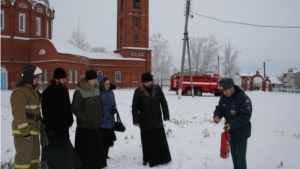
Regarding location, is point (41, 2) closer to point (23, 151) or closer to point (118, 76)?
point (118, 76)

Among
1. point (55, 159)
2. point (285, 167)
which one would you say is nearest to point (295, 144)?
point (285, 167)

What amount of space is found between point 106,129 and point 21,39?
3576 centimetres

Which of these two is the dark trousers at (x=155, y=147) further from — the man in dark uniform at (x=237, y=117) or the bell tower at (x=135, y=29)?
the bell tower at (x=135, y=29)

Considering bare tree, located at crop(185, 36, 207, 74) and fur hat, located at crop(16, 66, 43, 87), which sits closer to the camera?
fur hat, located at crop(16, 66, 43, 87)

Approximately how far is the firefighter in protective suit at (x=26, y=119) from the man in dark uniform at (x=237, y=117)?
309cm

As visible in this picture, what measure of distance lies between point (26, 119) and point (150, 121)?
2.24 metres

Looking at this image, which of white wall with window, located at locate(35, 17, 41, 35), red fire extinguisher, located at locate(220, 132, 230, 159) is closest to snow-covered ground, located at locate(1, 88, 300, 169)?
red fire extinguisher, located at locate(220, 132, 230, 159)

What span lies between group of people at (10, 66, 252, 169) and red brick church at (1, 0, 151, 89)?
31550 millimetres

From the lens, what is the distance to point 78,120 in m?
4.58

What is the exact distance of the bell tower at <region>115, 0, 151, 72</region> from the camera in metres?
45.0

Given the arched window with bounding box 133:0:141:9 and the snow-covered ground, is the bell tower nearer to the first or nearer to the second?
the arched window with bounding box 133:0:141:9

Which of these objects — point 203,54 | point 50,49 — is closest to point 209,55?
point 203,54

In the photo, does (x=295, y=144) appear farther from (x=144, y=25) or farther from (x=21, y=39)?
(x=144, y=25)

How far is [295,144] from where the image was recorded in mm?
6453
